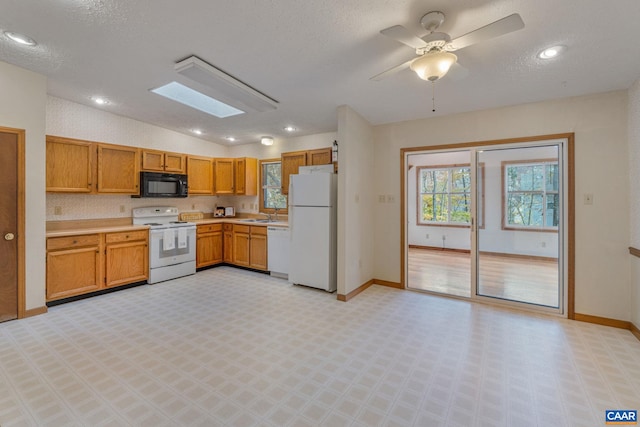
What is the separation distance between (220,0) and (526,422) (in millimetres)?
3282

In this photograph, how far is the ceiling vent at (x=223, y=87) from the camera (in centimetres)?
273

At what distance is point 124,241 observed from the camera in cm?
409

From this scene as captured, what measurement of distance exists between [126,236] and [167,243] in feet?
1.87

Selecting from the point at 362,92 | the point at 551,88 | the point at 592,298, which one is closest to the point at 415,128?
the point at 362,92

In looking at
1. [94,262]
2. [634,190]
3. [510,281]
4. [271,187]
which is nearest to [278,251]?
[271,187]

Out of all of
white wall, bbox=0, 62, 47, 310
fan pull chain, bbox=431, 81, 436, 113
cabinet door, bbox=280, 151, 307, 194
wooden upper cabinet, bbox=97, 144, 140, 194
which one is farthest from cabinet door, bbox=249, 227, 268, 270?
fan pull chain, bbox=431, 81, 436, 113

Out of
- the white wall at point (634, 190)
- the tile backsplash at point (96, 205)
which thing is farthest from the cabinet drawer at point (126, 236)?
the white wall at point (634, 190)

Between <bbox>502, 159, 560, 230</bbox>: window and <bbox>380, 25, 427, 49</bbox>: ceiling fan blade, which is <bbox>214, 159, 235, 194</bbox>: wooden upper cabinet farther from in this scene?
<bbox>502, 159, 560, 230</bbox>: window

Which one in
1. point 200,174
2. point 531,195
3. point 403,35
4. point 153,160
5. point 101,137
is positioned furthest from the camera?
point 200,174

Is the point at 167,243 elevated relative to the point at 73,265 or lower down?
elevated

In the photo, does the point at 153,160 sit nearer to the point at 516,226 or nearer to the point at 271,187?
the point at 271,187

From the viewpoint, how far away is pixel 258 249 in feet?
16.6

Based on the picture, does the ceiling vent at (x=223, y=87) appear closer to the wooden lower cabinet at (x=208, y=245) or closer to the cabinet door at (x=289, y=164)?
the cabinet door at (x=289, y=164)

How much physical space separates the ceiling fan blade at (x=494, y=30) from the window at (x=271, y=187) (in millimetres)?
4234
